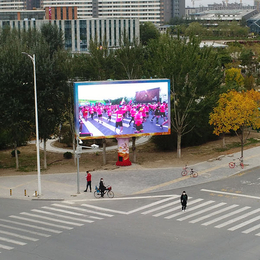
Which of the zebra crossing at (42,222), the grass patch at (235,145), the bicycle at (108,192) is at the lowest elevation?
the zebra crossing at (42,222)

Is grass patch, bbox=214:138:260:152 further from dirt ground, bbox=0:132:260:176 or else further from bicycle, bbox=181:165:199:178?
bicycle, bbox=181:165:199:178

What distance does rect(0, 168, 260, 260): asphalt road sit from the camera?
2681cm

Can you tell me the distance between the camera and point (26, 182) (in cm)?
4331

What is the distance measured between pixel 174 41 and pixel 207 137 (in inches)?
511

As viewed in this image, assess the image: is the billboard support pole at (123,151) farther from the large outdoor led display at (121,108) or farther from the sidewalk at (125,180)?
the large outdoor led display at (121,108)

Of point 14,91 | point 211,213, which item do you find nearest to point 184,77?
point 14,91

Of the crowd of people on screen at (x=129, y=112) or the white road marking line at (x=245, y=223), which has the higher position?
the crowd of people on screen at (x=129, y=112)

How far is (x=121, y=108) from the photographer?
151 feet

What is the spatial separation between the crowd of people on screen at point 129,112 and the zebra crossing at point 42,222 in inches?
432

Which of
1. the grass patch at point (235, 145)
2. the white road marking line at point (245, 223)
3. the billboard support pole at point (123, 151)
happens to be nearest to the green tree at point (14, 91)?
the billboard support pole at point (123, 151)

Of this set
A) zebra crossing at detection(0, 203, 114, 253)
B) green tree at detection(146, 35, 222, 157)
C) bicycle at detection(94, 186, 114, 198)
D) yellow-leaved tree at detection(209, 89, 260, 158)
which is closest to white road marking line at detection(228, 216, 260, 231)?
zebra crossing at detection(0, 203, 114, 253)

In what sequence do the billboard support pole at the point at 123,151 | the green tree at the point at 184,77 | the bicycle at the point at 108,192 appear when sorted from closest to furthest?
the bicycle at the point at 108,192 → the billboard support pole at the point at 123,151 → the green tree at the point at 184,77

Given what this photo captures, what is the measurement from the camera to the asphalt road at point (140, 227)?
2681 cm

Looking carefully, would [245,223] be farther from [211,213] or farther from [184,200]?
[184,200]
